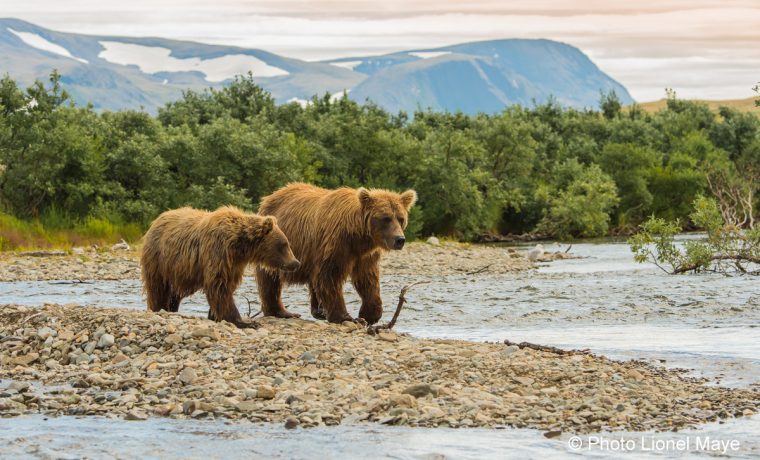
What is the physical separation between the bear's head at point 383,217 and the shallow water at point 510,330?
1.95 meters

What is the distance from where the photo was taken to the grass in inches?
1182

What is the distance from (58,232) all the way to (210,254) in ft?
64.4

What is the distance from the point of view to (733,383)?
1148 centimetres

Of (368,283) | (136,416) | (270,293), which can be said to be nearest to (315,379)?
(136,416)

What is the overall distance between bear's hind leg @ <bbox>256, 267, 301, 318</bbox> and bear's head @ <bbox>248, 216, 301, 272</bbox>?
0.94m

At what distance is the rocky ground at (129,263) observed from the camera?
23.8m

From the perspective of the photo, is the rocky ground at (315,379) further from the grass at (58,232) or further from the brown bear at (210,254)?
the grass at (58,232)

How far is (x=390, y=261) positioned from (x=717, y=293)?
10.6 m

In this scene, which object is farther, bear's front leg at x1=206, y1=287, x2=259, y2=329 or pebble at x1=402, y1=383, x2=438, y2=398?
bear's front leg at x1=206, y1=287, x2=259, y2=329

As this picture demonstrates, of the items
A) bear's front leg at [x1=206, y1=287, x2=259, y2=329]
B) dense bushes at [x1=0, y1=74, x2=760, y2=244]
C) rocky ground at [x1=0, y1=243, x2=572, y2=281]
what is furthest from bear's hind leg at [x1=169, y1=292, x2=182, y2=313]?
dense bushes at [x1=0, y1=74, x2=760, y2=244]

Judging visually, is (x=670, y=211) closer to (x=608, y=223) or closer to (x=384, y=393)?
(x=608, y=223)

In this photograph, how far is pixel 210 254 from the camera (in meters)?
13.2

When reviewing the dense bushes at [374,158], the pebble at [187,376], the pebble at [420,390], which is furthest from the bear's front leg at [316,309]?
the dense bushes at [374,158]

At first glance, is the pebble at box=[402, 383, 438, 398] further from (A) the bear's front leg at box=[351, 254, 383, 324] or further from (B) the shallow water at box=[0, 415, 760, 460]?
(A) the bear's front leg at box=[351, 254, 383, 324]
